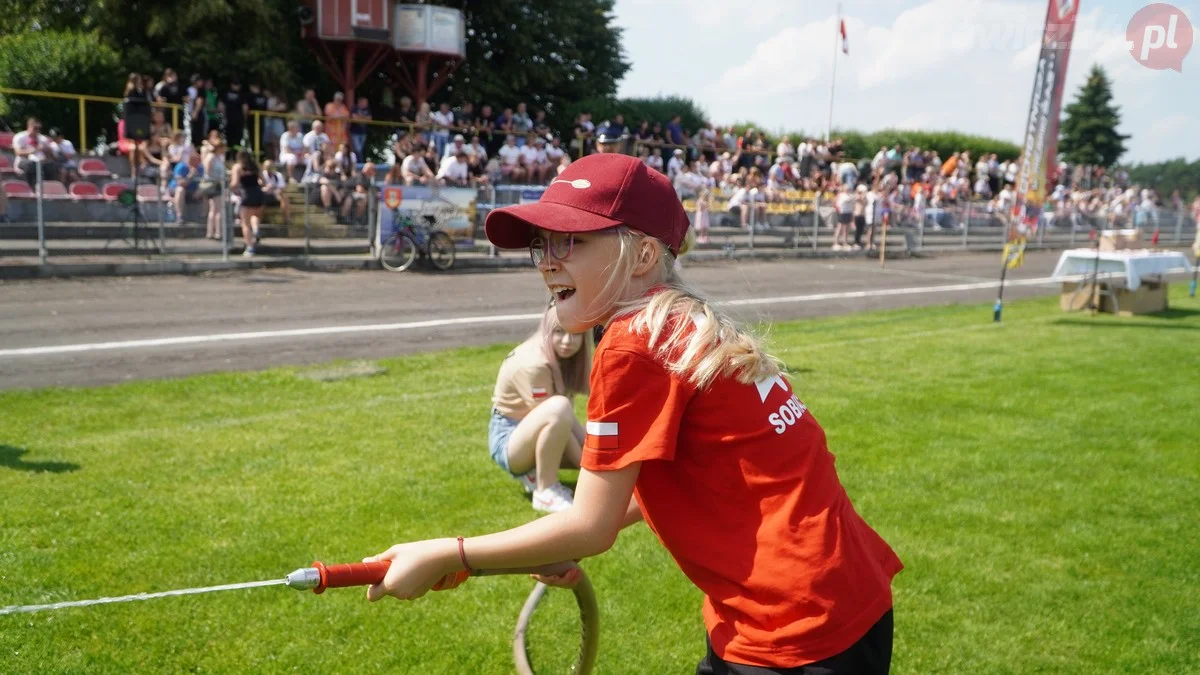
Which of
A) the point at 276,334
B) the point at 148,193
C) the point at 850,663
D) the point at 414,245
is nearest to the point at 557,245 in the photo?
the point at 850,663

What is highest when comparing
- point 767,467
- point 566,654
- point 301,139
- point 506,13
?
point 506,13

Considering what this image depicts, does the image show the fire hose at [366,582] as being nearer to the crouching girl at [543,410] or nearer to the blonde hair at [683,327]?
the blonde hair at [683,327]

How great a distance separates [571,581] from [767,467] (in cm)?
85

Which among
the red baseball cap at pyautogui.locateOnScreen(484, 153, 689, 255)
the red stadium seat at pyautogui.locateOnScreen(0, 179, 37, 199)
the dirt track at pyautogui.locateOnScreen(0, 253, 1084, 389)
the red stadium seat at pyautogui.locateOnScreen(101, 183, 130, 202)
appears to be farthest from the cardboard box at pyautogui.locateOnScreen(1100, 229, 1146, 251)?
the red stadium seat at pyautogui.locateOnScreen(0, 179, 37, 199)

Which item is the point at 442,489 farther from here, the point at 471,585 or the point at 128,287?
the point at 128,287

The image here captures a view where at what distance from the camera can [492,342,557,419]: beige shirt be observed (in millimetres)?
5723

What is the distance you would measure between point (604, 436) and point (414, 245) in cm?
1808

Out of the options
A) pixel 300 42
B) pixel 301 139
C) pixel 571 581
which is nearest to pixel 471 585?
pixel 571 581

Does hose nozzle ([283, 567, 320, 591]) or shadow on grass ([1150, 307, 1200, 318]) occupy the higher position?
hose nozzle ([283, 567, 320, 591])

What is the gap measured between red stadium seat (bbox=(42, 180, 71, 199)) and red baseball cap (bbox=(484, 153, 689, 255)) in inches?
725

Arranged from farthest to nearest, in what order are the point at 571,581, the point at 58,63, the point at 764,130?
the point at 764,130 < the point at 58,63 < the point at 571,581

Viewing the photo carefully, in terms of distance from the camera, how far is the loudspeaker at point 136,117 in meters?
20.2

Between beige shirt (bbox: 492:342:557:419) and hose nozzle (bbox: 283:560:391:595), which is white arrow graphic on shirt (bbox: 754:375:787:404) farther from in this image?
beige shirt (bbox: 492:342:557:419)

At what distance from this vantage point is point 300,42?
3231 cm
